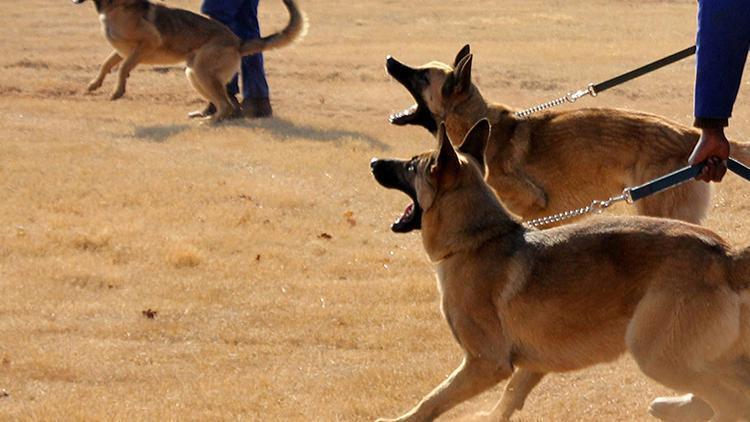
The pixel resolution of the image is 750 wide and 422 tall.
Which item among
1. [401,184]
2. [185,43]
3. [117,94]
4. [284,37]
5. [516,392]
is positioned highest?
[401,184]

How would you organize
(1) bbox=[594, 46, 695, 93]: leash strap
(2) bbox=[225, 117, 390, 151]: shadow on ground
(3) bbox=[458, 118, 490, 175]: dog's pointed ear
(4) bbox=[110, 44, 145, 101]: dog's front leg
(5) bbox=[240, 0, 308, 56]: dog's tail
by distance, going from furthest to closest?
(4) bbox=[110, 44, 145, 101]: dog's front leg
(5) bbox=[240, 0, 308, 56]: dog's tail
(2) bbox=[225, 117, 390, 151]: shadow on ground
(1) bbox=[594, 46, 695, 93]: leash strap
(3) bbox=[458, 118, 490, 175]: dog's pointed ear

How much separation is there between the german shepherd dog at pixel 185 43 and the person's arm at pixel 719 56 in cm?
1026

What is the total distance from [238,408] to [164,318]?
1601 millimetres

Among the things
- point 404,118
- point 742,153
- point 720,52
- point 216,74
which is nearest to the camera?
point 720,52

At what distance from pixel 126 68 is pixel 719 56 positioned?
38.4 ft

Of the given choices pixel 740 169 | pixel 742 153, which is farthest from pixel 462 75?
pixel 740 169

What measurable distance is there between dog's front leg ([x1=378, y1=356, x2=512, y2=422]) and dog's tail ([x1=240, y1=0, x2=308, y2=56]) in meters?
10.2

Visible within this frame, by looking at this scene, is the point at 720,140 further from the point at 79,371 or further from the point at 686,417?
the point at 79,371

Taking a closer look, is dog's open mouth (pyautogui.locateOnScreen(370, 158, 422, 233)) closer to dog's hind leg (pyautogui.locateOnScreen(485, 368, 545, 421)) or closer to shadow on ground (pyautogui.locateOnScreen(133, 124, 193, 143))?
dog's hind leg (pyautogui.locateOnScreen(485, 368, 545, 421))

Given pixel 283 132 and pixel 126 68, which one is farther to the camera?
pixel 126 68

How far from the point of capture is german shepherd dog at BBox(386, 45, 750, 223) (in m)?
7.65

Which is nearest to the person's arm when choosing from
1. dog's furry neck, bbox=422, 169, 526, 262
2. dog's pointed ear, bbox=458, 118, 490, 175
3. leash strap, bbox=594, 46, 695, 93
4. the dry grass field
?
dog's furry neck, bbox=422, 169, 526, 262

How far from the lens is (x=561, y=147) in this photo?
322 inches

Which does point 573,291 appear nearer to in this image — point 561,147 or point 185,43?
point 561,147
